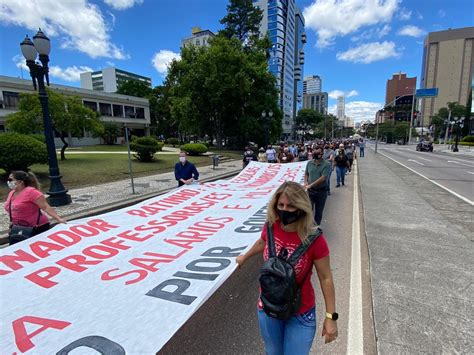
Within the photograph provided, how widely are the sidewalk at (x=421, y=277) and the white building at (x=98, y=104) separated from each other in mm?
33089

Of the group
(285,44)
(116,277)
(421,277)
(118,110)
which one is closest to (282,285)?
(116,277)

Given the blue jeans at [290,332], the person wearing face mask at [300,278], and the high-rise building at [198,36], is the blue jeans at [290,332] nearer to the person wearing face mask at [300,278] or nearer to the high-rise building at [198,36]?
the person wearing face mask at [300,278]

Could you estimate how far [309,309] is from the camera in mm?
1822

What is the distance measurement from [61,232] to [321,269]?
350 cm

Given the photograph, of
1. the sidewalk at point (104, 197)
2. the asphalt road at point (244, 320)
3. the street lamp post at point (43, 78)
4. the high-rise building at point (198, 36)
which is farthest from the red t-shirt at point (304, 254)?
the high-rise building at point (198, 36)

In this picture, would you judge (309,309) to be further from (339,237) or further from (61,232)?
(339,237)

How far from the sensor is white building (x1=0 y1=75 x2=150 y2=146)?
3309 centimetres

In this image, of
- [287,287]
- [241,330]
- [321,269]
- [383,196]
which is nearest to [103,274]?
[241,330]

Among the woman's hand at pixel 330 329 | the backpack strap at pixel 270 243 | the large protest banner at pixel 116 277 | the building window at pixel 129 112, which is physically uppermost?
the building window at pixel 129 112

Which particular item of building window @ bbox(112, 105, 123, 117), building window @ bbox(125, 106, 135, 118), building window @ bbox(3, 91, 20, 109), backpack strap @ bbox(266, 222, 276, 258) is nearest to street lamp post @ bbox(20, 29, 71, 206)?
backpack strap @ bbox(266, 222, 276, 258)

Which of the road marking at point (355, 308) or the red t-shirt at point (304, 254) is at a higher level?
the red t-shirt at point (304, 254)

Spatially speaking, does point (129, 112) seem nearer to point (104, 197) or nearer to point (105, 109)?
point (105, 109)

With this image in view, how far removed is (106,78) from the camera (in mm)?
118875

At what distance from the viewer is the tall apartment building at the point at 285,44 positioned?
108 metres
